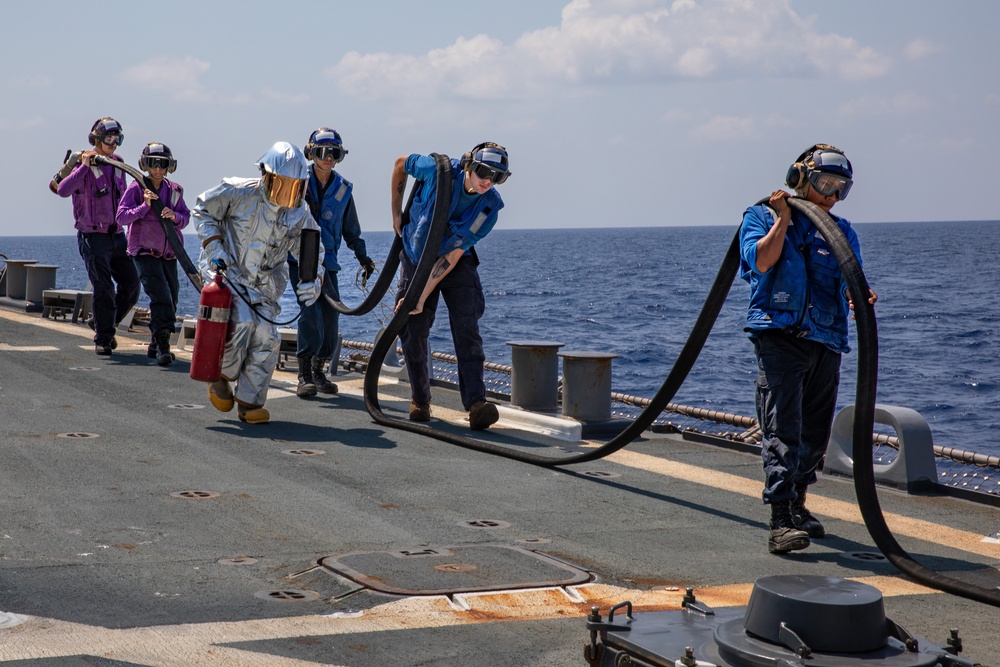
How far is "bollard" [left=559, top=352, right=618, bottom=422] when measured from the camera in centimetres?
877

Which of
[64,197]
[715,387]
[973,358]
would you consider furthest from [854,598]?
[973,358]

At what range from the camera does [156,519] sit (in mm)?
5629

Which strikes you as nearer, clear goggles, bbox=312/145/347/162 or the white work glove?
the white work glove

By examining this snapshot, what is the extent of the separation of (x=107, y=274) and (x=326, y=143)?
133 inches

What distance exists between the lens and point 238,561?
16.3 feet

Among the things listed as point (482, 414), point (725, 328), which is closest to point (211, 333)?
point (482, 414)

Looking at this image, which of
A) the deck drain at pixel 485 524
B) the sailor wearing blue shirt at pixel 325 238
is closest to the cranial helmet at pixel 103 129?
the sailor wearing blue shirt at pixel 325 238

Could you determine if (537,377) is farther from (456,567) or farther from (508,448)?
(456,567)

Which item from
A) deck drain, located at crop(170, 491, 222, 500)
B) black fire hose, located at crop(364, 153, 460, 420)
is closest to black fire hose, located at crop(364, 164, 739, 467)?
black fire hose, located at crop(364, 153, 460, 420)

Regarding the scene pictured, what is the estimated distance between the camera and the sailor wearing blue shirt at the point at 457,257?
329 inches

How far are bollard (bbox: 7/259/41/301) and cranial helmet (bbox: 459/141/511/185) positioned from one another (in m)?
11.2

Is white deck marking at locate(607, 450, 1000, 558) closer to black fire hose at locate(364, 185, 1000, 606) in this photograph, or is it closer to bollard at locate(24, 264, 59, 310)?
black fire hose at locate(364, 185, 1000, 606)

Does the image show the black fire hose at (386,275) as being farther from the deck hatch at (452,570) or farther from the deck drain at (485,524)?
the deck hatch at (452,570)

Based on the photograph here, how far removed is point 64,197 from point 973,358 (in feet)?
112
